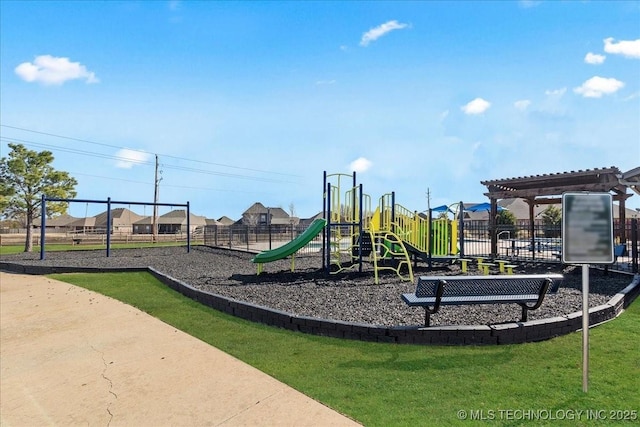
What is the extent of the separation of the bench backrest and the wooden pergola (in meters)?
7.78

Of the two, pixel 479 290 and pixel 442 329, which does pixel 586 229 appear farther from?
pixel 442 329

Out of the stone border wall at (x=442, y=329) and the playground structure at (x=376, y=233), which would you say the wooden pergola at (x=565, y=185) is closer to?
the playground structure at (x=376, y=233)

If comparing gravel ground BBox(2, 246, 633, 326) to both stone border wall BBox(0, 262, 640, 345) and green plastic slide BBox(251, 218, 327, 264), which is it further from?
green plastic slide BBox(251, 218, 327, 264)

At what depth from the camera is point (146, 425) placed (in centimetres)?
332

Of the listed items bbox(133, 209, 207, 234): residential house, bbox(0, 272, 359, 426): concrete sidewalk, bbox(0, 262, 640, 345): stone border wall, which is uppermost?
bbox(133, 209, 207, 234): residential house

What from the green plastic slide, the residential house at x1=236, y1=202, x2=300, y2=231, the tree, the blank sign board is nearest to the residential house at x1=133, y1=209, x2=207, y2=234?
the residential house at x1=236, y1=202, x2=300, y2=231

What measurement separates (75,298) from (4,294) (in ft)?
8.95

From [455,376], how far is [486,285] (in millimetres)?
1705

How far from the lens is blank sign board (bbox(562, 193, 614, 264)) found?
3.44 metres

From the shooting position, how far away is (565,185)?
548 inches

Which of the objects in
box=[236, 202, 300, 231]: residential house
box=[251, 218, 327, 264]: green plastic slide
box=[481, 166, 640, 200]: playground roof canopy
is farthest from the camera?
box=[236, 202, 300, 231]: residential house

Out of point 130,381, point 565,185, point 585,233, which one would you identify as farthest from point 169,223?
point 585,233

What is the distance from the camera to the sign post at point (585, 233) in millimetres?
3434

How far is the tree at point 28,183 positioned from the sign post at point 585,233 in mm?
29998
